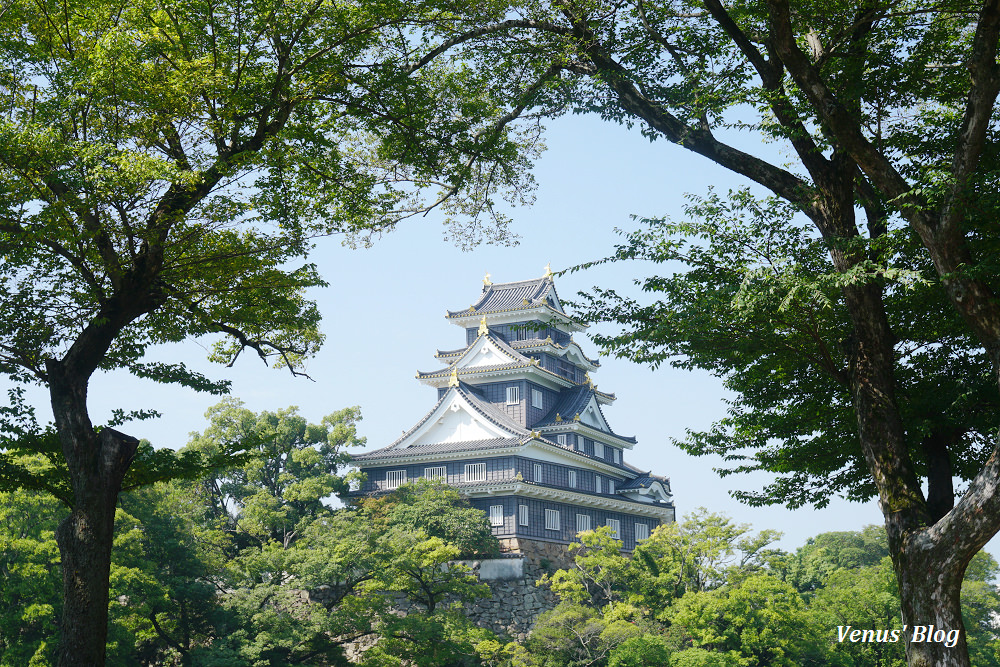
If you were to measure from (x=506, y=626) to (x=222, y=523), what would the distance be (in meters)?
8.89

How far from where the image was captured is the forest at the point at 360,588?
1769 cm

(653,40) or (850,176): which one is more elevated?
(653,40)

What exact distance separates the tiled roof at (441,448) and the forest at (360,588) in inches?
118

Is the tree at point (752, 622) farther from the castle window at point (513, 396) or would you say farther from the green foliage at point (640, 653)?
the castle window at point (513, 396)

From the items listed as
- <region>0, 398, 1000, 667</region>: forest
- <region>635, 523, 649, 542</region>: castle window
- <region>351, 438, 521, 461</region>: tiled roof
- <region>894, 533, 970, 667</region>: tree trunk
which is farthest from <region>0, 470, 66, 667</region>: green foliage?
<region>635, 523, 649, 542</region>: castle window

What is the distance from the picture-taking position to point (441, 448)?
30250 mm

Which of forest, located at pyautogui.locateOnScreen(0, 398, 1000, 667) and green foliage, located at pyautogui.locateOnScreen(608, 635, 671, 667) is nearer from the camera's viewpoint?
forest, located at pyautogui.locateOnScreen(0, 398, 1000, 667)

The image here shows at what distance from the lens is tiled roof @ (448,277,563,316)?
3372cm

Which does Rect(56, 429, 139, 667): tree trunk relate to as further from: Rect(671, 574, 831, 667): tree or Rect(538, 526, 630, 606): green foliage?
Rect(538, 526, 630, 606): green foliage

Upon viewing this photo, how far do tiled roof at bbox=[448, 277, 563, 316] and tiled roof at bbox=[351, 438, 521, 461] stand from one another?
6.05 m

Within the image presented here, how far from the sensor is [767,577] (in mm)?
21422

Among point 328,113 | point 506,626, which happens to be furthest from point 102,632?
point 506,626

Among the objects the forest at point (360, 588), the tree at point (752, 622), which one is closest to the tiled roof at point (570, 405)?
the forest at point (360, 588)

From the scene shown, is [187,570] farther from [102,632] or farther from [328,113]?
[328,113]
